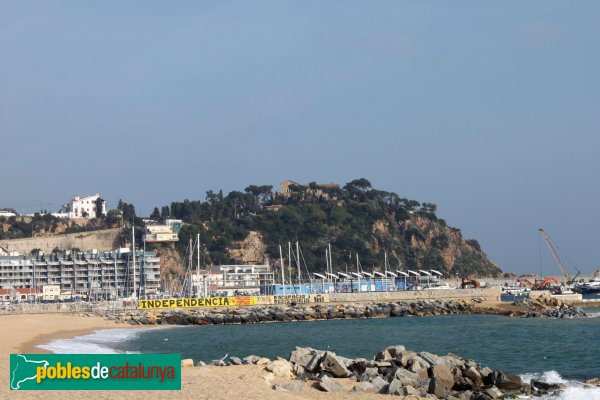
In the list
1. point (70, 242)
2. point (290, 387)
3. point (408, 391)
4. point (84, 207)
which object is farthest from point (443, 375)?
point (84, 207)

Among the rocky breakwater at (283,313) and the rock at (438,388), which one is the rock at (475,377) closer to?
the rock at (438,388)

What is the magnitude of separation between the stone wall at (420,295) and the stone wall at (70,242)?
8647 centimetres

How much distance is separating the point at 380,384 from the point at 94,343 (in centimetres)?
2404

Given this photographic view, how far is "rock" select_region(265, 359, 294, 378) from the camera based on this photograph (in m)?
25.8

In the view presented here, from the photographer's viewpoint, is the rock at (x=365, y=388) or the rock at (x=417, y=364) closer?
the rock at (x=365, y=388)

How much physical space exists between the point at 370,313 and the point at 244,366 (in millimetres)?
48904

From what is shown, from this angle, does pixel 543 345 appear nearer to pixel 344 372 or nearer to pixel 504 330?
pixel 504 330

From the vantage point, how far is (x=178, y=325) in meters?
67.3

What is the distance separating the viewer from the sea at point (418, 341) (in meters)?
34.3

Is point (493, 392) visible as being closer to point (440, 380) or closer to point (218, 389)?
point (440, 380)

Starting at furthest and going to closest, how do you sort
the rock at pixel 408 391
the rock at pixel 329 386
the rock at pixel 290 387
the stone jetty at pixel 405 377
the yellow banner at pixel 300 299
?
the yellow banner at pixel 300 299
the stone jetty at pixel 405 377
the rock at pixel 408 391
the rock at pixel 329 386
the rock at pixel 290 387

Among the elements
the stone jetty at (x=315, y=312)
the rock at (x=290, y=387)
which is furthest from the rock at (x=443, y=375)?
the stone jetty at (x=315, y=312)

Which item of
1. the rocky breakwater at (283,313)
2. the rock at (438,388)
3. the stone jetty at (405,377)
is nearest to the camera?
the stone jetty at (405,377)

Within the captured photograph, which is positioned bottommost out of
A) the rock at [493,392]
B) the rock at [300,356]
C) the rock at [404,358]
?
the rock at [493,392]
